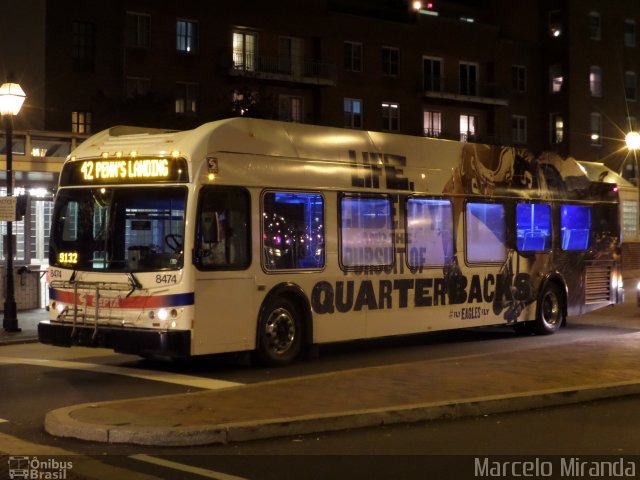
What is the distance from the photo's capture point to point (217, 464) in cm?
772

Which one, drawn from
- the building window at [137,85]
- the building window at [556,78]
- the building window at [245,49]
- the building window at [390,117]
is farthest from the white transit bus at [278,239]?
the building window at [556,78]

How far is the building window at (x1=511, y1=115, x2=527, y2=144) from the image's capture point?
56.3 metres

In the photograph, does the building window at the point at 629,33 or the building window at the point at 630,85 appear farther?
the building window at the point at 629,33

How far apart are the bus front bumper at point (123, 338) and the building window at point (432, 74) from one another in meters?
39.8

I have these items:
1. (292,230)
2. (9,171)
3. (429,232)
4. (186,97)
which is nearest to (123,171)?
(292,230)

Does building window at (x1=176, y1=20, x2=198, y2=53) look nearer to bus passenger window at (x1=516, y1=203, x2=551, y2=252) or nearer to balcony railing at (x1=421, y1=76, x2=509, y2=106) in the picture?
balcony railing at (x1=421, y1=76, x2=509, y2=106)

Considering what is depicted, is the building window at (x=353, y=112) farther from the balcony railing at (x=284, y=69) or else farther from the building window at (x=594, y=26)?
the building window at (x=594, y=26)

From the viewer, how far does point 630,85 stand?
58656 mm

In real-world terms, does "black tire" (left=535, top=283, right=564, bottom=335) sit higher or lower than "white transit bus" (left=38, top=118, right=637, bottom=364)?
lower

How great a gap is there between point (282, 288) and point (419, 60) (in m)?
39.5

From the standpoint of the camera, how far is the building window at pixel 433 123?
51.4 m

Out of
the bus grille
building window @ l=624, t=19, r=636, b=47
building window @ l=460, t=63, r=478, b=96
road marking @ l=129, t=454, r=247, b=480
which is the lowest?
road marking @ l=129, t=454, r=247, b=480

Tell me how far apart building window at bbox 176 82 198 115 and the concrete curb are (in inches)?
1334

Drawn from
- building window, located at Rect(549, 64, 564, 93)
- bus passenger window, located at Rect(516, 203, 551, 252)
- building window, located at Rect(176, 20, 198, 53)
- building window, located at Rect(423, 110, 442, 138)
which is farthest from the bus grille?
building window, located at Rect(549, 64, 564, 93)
